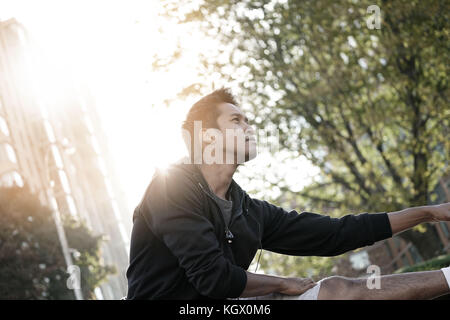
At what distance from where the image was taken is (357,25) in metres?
12.5

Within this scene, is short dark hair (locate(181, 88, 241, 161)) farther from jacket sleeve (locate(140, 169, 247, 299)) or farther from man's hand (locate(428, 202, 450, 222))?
man's hand (locate(428, 202, 450, 222))

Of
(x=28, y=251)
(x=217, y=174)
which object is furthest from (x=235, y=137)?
(x=28, y=251)

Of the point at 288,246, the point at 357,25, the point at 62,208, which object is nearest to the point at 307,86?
the point at 357,25

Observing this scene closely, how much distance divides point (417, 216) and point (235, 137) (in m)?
0.98

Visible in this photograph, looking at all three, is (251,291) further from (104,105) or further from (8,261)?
(104,105)

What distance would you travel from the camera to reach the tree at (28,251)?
24500mm

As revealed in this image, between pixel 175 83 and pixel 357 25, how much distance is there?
368 centimetres

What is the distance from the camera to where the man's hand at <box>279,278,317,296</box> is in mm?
2797

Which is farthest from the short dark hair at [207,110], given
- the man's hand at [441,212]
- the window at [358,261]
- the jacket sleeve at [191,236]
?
the window at [358,261]

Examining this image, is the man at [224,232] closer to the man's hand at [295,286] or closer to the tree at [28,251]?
the man's hand at [295,286]

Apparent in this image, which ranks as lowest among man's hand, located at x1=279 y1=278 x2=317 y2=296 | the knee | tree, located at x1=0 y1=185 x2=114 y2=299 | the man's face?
tree, located at x1=0 y1=185 x2=114 y2=299

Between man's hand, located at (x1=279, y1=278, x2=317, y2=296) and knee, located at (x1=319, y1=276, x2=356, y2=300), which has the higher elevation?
knee, located at (x1=319, y1=276, x2=356, y2=300)

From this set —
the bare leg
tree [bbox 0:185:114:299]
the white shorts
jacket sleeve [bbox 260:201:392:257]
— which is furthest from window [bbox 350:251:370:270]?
the bare leg

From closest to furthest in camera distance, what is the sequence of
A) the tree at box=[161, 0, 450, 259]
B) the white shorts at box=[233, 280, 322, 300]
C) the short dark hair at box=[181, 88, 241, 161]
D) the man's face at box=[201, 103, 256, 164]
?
the white shorts at box=[233, 280, 322, 300]
the man's face at box=[201, 103, 256, 164]
the short dark hair at box=[181, 88, 241, 161]
the tree at box=[161, 0, 450, 259]
